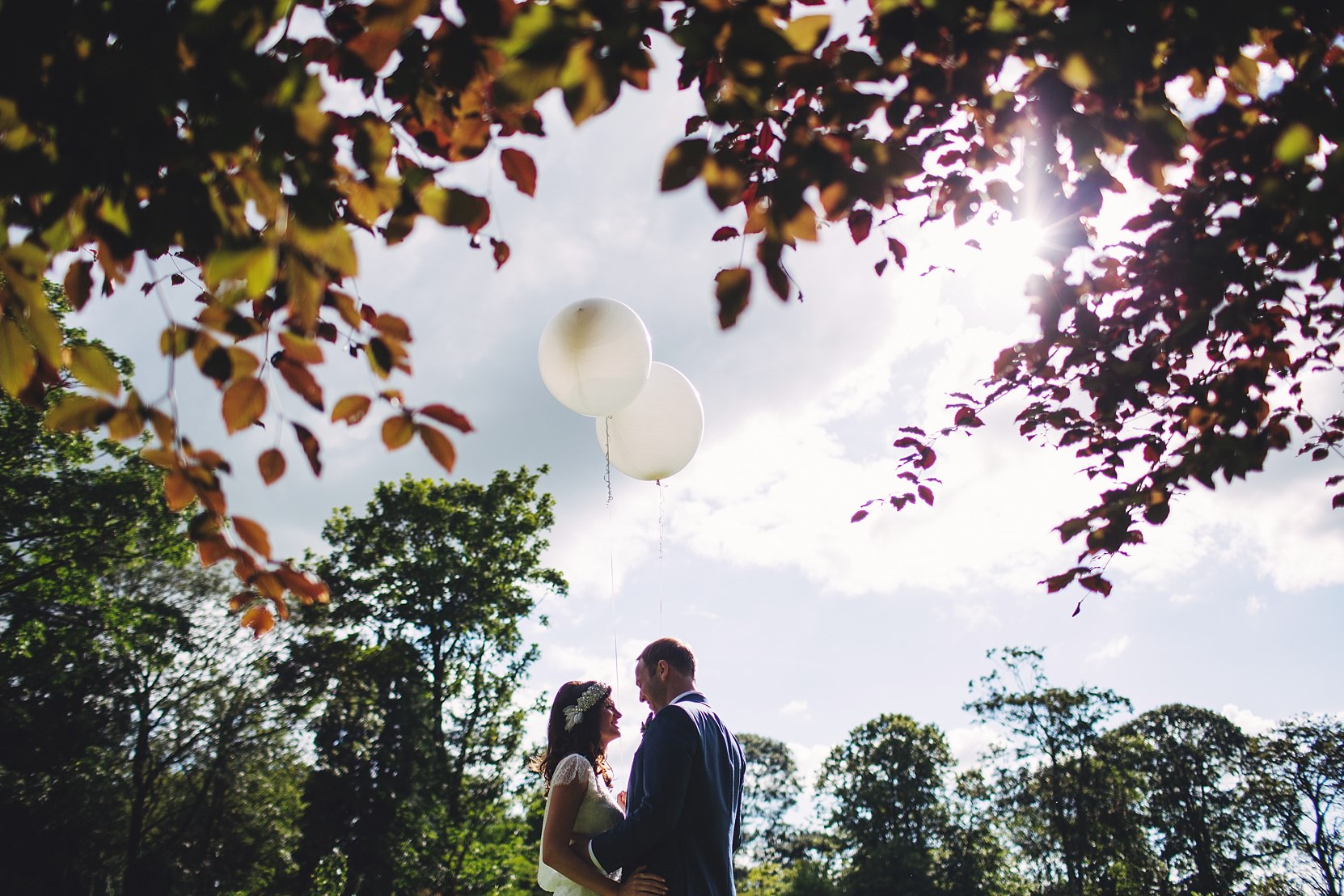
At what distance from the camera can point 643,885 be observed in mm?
2619

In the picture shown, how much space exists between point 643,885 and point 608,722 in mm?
1036

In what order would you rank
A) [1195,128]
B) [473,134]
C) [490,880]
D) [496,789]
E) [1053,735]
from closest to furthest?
[473,134], [1195,128], [490,880], [496,789], [1053,735]

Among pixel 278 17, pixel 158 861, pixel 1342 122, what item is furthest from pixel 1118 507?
pixel 158 861

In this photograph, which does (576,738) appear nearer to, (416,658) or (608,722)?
(608,722)

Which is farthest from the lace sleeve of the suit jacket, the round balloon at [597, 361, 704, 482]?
the round balloon at [597, 361, 704, 482]

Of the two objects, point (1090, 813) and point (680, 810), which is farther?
point (1090, 813)

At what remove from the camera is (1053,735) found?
1049 inches

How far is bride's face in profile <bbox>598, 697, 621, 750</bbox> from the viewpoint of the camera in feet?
11.7

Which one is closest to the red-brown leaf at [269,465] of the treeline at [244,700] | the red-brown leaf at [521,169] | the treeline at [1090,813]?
the red-brown leaf at [521,169]

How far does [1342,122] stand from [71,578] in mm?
14284

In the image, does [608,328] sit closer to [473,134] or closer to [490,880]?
[473,134]

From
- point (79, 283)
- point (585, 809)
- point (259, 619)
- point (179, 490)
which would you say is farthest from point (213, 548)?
point (585, 809)

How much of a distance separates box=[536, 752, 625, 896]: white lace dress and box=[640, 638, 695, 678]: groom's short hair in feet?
1.75

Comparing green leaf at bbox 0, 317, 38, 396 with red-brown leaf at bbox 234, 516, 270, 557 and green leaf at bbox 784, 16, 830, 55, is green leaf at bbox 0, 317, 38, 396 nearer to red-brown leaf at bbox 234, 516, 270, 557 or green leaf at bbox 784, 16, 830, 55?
red-brown leaf at bbox 234, 516, 270, 557
